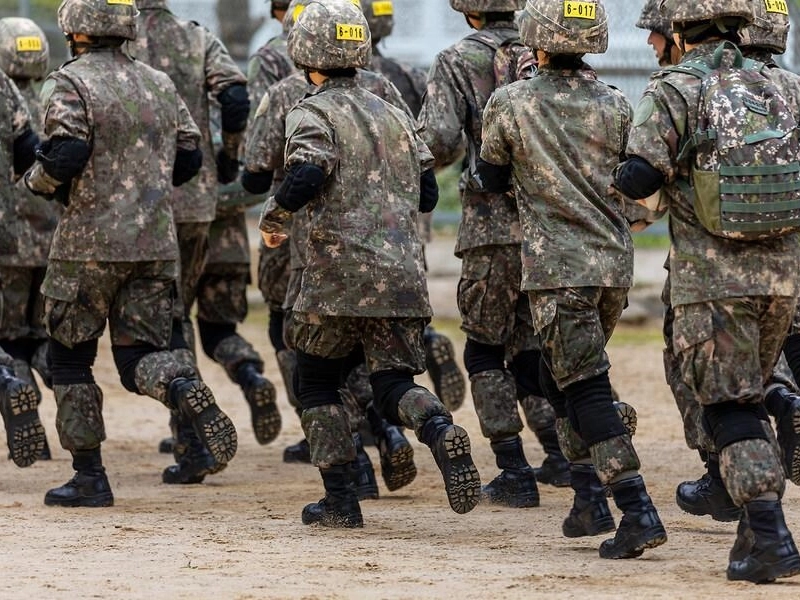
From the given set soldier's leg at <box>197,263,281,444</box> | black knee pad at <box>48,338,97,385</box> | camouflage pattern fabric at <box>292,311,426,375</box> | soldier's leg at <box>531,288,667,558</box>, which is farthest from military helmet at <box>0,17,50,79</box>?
soldier's leg at <box>531,288,667,558</box>

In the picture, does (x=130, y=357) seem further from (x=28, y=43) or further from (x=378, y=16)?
(x=378, y=16)

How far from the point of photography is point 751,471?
5.82m

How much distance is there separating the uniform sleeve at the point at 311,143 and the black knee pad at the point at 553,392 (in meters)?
1.23

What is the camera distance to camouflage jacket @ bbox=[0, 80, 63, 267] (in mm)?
9367

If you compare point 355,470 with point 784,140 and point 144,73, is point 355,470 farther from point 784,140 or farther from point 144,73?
point 784,140

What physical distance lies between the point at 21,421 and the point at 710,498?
331 centimetres

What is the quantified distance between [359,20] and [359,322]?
4.31 ft

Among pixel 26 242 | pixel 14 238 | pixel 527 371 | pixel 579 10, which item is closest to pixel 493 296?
pixel 527 371

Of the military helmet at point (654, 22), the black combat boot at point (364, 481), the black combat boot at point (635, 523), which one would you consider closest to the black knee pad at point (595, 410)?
the black combat boot at point (635, 523)

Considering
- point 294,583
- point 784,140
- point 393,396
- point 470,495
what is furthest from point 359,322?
point 784,140

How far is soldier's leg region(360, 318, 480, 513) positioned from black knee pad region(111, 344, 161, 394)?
134 centimetres

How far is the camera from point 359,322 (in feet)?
23.5

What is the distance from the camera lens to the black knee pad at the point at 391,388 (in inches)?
277

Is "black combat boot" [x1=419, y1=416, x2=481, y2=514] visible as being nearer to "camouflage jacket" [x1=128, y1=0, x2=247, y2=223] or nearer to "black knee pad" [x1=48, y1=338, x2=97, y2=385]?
"black knee pad" [x1=48, y1=338, x2=97, y2=385]
